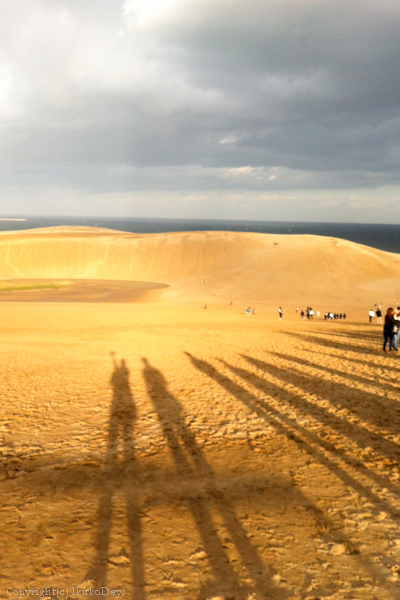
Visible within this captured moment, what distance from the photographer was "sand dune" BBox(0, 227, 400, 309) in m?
46.9

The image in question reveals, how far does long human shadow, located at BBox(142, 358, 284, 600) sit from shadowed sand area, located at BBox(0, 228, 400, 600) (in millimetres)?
23

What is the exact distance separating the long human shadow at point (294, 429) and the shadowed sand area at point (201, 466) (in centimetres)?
4

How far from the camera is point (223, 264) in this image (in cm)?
6400

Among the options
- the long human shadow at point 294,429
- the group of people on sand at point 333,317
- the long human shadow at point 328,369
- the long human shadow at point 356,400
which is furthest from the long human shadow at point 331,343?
the group of people on sand at point 333,317

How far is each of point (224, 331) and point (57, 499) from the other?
15.5 m

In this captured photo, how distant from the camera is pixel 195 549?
4906 millimetres

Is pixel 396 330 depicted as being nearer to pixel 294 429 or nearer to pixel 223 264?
pixel 294 429

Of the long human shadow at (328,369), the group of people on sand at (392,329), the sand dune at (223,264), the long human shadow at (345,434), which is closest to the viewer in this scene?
the long human shadow at (345,434)

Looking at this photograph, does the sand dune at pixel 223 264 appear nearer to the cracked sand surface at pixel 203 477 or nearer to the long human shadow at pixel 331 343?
the long human shadow at pixel 331 343

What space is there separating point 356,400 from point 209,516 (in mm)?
6250

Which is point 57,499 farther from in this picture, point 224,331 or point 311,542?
point 224,331

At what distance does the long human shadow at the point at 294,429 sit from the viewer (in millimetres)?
6168

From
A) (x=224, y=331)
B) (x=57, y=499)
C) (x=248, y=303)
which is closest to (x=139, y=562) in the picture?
(x=57, y=499)

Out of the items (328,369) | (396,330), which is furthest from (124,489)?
(396,330)
